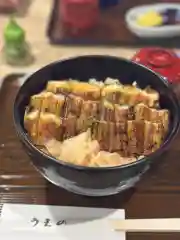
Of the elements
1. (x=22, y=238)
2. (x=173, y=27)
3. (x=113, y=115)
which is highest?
(x=173, y=27)

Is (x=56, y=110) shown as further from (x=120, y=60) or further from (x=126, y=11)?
(x=126, y=11)

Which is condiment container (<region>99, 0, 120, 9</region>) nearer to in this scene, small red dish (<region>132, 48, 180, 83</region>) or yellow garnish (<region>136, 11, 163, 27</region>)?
yellow garnish (<region>136, 11, 163, 27</region>)

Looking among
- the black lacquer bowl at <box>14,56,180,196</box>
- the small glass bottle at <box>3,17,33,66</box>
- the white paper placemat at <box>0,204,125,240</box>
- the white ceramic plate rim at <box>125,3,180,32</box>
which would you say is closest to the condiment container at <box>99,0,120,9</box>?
the white ceramic plate rim at <box>125,3,180,32</box>

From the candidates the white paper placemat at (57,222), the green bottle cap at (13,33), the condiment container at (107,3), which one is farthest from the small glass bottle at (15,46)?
the white paper placemat at (57,222)

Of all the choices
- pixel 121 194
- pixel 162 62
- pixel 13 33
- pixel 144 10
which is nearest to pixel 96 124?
pixel 121 194

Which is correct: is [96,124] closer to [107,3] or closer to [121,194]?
[121,194]

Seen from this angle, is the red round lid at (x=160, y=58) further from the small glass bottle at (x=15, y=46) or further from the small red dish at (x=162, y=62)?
the small glass bottle at (x=15, y=46)

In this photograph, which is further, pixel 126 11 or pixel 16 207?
pixel 126 11

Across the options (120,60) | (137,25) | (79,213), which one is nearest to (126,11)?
(137,25)
